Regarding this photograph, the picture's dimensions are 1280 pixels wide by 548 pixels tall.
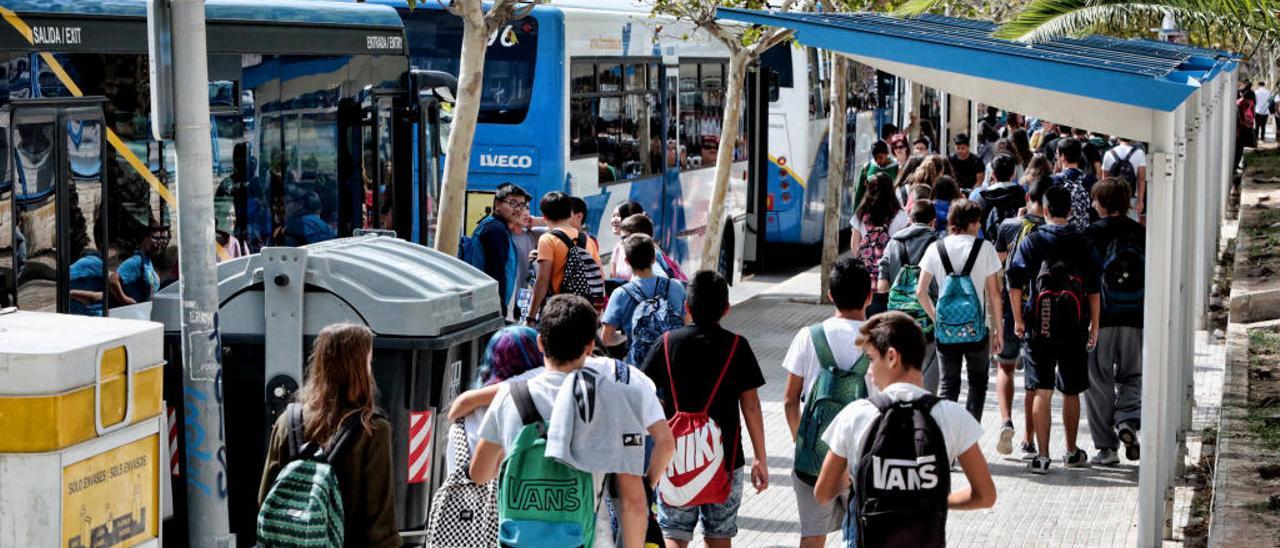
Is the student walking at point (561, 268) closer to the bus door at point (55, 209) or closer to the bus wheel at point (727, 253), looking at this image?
the bus door at point (55, 209)

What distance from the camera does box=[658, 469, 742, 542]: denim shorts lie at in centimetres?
697

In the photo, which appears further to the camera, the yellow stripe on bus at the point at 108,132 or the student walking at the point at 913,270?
the student walking at the point at 913,270

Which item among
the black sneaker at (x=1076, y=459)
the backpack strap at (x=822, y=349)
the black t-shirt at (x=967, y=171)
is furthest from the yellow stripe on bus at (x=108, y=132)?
the black t-shirt at (x=967, y=171)

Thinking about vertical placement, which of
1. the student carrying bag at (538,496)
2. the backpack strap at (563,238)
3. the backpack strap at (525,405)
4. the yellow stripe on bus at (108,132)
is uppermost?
the yellow stripe on bus at (108,132)

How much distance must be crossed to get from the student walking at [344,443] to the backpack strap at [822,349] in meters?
1.99

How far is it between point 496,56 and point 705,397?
8817mm

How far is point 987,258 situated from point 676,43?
338 inches

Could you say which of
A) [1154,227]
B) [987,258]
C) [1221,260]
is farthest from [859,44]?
[1221,260]

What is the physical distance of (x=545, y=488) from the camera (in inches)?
216

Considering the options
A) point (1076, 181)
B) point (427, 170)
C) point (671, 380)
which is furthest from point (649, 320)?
point (1076, 181)

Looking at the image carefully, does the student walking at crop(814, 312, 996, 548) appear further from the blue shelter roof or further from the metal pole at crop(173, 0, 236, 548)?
the metal pole at crop(173, 0, 236, 548)

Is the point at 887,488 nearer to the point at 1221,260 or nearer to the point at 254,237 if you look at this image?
the point at 254,237

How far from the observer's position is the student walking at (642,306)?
26.1 feet

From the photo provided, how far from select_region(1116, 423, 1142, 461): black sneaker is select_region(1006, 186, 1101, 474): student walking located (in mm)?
316
